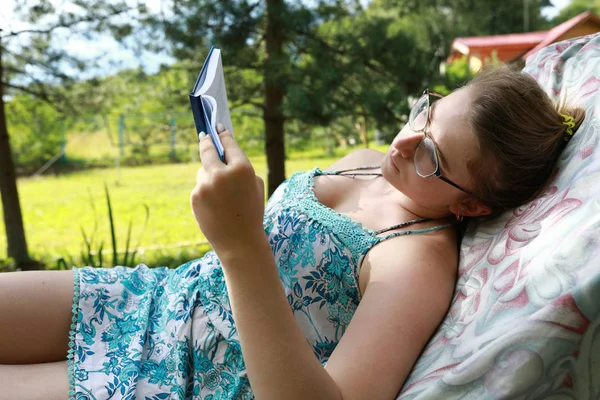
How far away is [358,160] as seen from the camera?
5.07 ft

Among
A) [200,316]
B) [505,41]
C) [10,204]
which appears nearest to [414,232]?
[200,316]

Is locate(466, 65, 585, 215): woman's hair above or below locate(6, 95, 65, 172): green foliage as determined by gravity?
above

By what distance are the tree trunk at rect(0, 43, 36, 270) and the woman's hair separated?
3126 mm

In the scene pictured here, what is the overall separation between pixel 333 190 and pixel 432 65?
2.34 m

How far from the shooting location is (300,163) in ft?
25.3

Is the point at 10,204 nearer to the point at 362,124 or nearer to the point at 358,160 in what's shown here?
the point at 362,124

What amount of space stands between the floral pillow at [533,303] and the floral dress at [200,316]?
0.23 meters

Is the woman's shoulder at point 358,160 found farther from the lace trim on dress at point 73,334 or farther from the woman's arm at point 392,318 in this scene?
the lace trim on dress at point 73,334

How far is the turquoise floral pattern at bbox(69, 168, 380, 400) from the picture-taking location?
1086mm

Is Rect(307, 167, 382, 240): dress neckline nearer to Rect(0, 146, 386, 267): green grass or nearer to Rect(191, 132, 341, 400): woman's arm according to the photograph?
Rect(191, 132, 341, 400): woman's arm

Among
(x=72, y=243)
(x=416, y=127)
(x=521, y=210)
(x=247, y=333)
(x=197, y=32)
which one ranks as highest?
(x=197, y=32)

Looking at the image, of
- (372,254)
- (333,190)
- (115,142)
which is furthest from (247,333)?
(115,142)

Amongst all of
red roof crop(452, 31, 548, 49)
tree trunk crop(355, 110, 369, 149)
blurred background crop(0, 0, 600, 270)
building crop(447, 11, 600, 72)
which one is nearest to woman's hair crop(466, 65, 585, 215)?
blurred background crop(0, 0, 600, 270)

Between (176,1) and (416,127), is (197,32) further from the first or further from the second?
(416,127)
